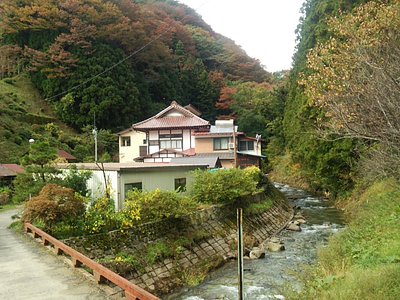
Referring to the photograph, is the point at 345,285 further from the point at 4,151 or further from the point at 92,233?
the point at 4,151

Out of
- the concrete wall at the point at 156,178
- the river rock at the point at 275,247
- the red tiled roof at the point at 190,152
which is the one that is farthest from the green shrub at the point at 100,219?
the red tiled roof at the point at 190,152

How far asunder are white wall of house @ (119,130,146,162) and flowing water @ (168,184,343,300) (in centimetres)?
2179

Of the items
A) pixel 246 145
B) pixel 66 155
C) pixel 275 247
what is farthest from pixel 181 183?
pixel 246 145

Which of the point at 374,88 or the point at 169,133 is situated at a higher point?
the point at 169,133

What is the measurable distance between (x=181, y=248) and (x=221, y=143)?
69.9 feet

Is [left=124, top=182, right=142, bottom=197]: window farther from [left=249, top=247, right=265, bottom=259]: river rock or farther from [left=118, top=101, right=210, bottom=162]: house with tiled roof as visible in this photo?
[left=118, top=101, right=210, bottom=162]: house with tiled roof

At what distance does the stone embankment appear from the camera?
36.2 feet

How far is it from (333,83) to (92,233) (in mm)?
9909

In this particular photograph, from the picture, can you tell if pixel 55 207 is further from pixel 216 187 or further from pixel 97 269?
pixel 216 187

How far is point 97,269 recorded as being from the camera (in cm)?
784

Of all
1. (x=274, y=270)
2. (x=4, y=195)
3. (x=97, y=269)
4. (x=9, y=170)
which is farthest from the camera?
(x=9, y=170)

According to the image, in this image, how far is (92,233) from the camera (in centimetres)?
1171

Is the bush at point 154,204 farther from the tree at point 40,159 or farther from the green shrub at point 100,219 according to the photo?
the tree at point 40,159

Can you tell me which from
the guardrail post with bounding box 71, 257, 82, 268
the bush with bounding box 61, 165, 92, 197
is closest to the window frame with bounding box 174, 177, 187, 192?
the bush with bounding box 61, 165, 92, 197
